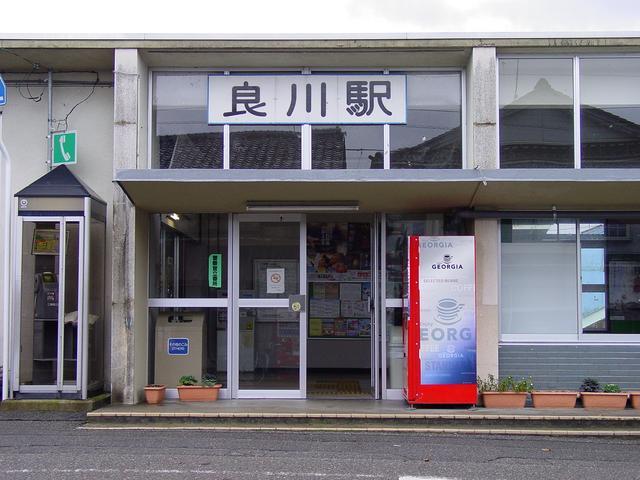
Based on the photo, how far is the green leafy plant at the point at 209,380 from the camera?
33.8 ft

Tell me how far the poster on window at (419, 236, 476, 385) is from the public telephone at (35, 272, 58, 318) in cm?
473

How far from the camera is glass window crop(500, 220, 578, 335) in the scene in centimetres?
1034

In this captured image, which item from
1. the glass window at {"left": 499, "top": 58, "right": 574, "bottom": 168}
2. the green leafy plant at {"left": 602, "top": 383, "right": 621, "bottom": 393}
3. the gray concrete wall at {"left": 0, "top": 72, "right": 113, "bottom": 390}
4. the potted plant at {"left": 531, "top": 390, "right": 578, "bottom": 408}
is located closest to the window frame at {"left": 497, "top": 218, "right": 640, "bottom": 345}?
the green leafy plant at {"left": 602, "top": 383, "right": 621, "bottom": 393}

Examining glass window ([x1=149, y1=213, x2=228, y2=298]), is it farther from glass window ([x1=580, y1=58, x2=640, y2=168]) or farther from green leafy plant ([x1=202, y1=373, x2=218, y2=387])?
glass window ([x1=580, y1=58, x2=640, y2=168])

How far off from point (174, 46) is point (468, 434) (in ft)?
20.0

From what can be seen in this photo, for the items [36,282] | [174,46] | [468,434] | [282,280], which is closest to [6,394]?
[36,282]

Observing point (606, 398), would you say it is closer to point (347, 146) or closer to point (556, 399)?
point (556, 399)

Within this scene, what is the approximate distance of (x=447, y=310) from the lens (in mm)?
9617

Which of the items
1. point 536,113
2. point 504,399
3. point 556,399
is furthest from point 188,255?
point 556,399

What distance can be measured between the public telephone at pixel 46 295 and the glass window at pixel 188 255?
1.30 metres

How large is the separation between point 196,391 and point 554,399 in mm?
4649

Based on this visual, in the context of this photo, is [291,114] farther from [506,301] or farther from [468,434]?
[468,434]

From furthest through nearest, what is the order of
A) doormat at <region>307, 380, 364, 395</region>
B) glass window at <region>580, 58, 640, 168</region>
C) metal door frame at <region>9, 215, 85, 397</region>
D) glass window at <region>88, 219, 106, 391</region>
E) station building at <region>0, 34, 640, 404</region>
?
doormat at <region>307, 380, 364, 395</region> < glass window at <region>88, 219, 106, 391</region> < glass window at <region>580, 58, 640, 168</region> < station building at <region>0, 34, 640, 404</region> < metal door frame at <region>9, 215, 85, 397</region>

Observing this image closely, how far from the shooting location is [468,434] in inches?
339
